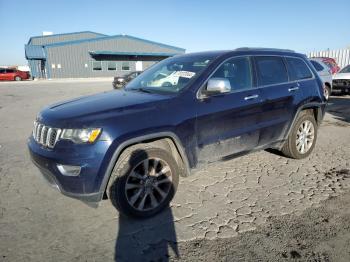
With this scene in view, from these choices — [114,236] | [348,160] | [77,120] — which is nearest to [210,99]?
[77,120]

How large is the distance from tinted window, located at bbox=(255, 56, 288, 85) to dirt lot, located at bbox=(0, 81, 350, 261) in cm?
141

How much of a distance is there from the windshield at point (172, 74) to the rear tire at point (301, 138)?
198 cm

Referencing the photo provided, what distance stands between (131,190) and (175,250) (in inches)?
32.3

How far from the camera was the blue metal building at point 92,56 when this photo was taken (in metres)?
38.3

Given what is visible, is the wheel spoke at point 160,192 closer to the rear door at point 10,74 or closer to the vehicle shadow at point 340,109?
the vehicle shadow at point 340,109

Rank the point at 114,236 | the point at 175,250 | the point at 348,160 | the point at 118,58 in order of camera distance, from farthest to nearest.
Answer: the point at 118,58 < the point at 348,160 < the point at 114,236 < the point at 175,250

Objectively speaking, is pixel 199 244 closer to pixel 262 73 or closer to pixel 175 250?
pixel 175 250

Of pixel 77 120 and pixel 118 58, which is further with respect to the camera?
pixel 118 58

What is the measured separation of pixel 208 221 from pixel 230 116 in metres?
1.33

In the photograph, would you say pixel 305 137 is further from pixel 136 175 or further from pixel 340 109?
pixel 340 109

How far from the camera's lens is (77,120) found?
2.98m

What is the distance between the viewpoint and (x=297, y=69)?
503 cm

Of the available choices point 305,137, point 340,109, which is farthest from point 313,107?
point 340,109

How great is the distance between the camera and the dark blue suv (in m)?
2.97
